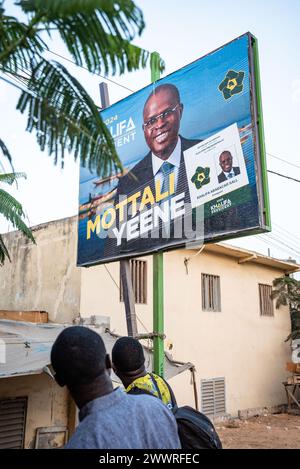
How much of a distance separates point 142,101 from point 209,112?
4.32 ft

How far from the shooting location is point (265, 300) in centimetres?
1547

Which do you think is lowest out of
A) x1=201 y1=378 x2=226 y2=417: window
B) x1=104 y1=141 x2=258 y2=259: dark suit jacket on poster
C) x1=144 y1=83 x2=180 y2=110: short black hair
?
x1=201 y1=378 x2=226 y2=417: window

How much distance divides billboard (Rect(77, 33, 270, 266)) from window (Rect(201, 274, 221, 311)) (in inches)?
250

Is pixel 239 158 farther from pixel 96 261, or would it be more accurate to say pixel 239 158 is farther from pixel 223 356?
pixel 223 356

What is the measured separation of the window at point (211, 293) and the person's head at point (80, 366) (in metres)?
11.3

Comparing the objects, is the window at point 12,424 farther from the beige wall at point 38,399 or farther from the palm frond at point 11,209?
the palm frond at point 11,209

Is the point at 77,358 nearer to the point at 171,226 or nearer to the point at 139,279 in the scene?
the point at 171,226

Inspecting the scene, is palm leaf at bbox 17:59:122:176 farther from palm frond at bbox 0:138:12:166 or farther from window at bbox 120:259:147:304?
window at bbox 120:259:147:304

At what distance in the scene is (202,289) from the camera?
41.8 ft

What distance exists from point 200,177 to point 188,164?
0.29 m

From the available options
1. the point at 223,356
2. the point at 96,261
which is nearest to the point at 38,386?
the point at 96,261

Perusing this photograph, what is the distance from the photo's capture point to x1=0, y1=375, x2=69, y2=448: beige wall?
25.3 feet

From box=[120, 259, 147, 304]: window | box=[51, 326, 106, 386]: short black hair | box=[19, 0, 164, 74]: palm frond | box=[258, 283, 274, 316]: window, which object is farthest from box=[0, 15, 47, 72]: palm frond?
box=[258, 283, 274, 316]: window

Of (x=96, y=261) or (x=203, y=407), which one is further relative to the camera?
(x=203, y=407)
